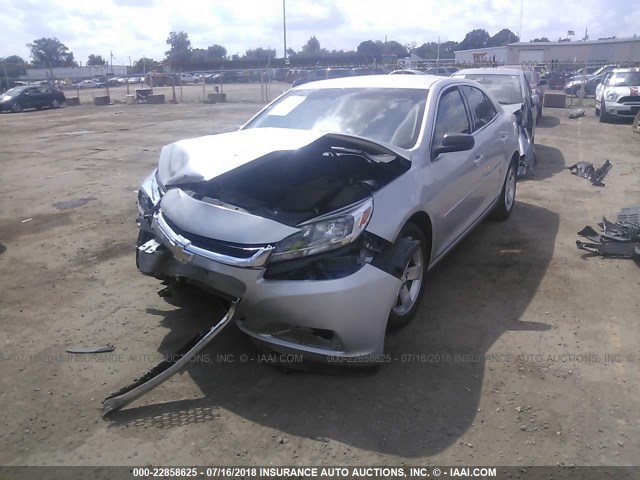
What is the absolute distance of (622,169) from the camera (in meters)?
9.27

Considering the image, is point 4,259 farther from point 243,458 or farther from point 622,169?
point 622,169

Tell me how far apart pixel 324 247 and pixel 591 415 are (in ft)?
5.66

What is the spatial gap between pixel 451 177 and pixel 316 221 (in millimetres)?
1647

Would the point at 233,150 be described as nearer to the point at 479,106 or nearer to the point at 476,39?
the point at 479,106

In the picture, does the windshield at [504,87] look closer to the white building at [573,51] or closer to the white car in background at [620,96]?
the white car in background at [620,96]

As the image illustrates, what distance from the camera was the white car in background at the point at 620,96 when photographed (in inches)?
613

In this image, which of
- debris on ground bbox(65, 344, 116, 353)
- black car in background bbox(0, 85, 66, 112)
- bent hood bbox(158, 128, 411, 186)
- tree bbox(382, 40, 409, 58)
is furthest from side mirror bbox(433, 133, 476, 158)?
tree bbox(382, 40, 409, 58)

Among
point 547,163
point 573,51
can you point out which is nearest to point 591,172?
point 547,163

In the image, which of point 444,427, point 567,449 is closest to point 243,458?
point 444,427

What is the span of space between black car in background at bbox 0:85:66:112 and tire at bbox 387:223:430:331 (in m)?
29.3

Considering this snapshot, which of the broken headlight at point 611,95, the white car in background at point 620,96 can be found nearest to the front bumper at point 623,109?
the white car in background at point 620,96

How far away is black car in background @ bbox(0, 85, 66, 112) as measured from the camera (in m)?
27.0

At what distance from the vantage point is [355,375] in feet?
10.6

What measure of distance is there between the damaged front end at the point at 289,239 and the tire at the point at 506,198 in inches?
115
